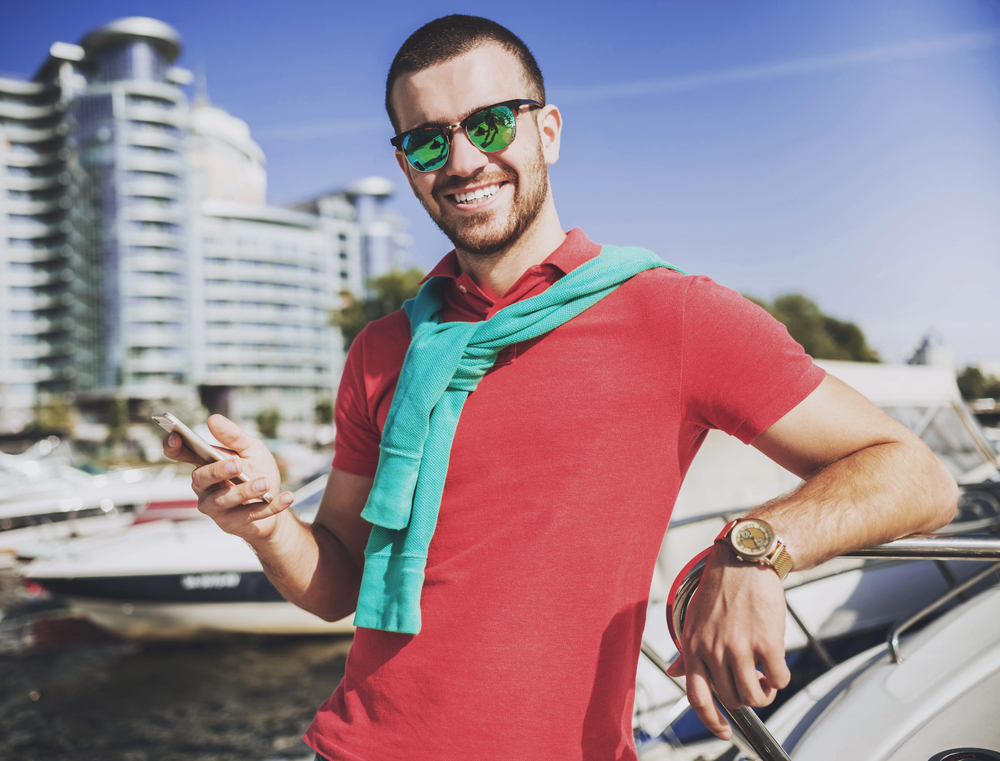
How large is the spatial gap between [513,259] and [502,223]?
91 millimetres

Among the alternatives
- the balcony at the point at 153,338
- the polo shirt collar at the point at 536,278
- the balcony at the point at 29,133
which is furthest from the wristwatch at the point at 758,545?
the balcony at the point at 29,133

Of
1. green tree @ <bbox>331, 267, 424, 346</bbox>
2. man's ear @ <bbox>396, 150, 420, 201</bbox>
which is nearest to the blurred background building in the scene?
green tree @ <bbox>331, 267, 424, 346</bbox>

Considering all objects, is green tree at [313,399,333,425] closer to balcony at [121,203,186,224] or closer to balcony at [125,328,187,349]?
balcony at [125,328,187,349]

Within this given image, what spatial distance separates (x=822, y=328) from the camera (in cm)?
4644

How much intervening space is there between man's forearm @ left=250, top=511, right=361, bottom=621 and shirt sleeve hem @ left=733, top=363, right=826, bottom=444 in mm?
1068

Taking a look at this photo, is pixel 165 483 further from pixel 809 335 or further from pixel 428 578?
pixel 809 335

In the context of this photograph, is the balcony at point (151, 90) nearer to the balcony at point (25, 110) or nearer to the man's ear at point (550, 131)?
the balcony at point (25, 110)

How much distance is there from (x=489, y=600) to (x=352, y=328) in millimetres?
34264

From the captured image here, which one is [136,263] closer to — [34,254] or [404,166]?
[34,254]

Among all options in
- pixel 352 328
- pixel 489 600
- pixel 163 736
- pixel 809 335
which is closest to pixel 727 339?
pixel 489 600

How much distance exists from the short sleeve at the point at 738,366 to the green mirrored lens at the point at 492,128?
2.00 ft

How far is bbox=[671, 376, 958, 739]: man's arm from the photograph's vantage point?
1.06 meters

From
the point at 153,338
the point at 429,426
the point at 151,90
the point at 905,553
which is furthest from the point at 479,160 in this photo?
the point at 151,90

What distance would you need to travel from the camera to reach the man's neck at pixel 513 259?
1.71 metres
